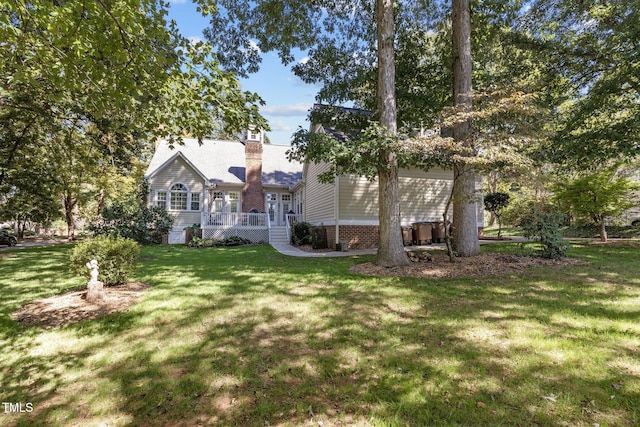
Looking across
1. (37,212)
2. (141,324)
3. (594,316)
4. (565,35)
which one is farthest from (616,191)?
(37,212)

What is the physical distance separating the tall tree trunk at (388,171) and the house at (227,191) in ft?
35.3

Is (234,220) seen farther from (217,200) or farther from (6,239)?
(6,239)

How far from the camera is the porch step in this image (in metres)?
17.6

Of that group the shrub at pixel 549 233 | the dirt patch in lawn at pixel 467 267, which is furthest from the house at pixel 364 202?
the shrub at pixel 549 233

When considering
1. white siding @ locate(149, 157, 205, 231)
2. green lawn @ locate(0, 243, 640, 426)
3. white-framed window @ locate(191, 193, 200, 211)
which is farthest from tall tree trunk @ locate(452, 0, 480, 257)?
white-framed window @ locate(191, 193, 200, 211)

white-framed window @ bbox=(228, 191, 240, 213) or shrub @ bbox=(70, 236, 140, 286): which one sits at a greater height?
white-framed window @ bbox=(228, 191, 240, 213)

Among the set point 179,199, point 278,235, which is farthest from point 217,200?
point 278,235

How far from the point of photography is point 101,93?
4.08m

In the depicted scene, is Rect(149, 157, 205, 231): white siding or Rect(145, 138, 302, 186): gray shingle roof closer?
Rect(149, 157, 205, 231): white siding

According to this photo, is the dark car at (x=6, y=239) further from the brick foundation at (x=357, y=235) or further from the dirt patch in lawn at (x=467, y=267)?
the dirt patch in lawn at (x=467, y=267)

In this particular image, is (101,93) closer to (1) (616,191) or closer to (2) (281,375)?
(2) (281,375)

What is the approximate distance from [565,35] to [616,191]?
6348 millimetres

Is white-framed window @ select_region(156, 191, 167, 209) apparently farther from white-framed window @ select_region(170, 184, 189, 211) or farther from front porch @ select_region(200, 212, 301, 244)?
front porch @ select_region(200, 212, 301, 244)

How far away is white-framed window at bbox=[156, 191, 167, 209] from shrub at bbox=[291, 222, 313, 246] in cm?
912
